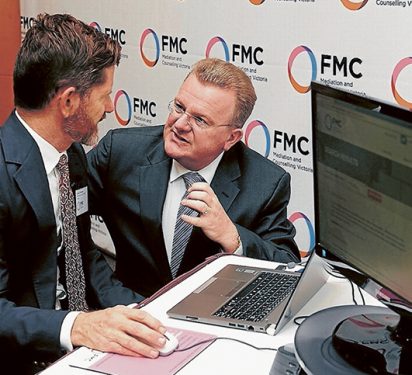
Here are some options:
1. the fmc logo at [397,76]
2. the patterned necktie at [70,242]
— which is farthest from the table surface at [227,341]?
the fmc logo at [397,76]

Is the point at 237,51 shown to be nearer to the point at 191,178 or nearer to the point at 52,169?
the point at 191,178

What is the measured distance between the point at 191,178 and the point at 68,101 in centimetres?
44

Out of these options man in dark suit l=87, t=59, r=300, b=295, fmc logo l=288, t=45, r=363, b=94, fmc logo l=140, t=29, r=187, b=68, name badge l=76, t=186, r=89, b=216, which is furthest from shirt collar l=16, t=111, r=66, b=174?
fmc logo l=140, t=29, r=187, b=68

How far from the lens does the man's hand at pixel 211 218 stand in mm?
1830

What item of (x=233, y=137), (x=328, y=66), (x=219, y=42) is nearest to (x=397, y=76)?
(x=328, y=66)

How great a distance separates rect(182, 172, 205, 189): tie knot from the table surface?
388 millimetres

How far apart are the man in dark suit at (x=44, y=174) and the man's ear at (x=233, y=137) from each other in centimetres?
37

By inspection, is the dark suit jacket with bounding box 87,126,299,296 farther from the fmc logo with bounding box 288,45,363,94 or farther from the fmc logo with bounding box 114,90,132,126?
the fmc logo with bounding box 114,90,132,126

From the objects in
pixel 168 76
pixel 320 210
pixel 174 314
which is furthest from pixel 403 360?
pixel 168 76

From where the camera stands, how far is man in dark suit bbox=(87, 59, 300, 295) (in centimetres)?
204

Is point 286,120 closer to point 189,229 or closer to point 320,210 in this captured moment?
point 189,229

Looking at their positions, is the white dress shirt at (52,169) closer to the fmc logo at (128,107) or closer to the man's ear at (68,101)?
the man's ear at (68,101)

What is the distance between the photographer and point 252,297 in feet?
5.12

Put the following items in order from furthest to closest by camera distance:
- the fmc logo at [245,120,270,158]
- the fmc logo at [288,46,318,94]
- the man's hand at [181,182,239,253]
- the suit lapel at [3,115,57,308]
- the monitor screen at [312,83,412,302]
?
the fmc logo at [245,120,270,158] < the fmc logo at [288,46,318,94] < the man's hand at [181,182,239,253] < the suit lapel at [3,115,57,308] < the monitor screen at [312,83,412,302]
